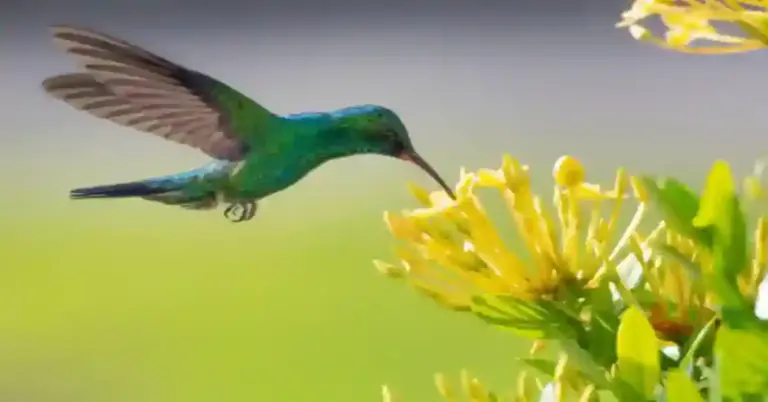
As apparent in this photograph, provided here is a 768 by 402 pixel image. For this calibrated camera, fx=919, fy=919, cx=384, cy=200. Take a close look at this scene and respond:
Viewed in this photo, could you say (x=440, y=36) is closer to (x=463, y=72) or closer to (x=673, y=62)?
(x=463, y=72)

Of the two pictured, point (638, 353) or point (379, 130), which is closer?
point (638, 353)

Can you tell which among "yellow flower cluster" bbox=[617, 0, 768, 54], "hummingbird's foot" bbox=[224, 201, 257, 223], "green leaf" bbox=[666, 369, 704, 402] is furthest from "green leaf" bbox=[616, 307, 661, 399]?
"hummingbird's foot" bbox=[224, 201, 257, 223]

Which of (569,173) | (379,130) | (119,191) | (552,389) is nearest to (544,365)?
(552,389)

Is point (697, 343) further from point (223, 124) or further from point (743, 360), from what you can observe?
point (223, 124)

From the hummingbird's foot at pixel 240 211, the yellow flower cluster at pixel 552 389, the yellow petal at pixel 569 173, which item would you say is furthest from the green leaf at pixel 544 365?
the hummingbird's foot at pixel 240 211

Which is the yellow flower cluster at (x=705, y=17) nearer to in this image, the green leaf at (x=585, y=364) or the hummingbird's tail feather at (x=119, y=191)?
the green leaf at (x=585, y=364)
